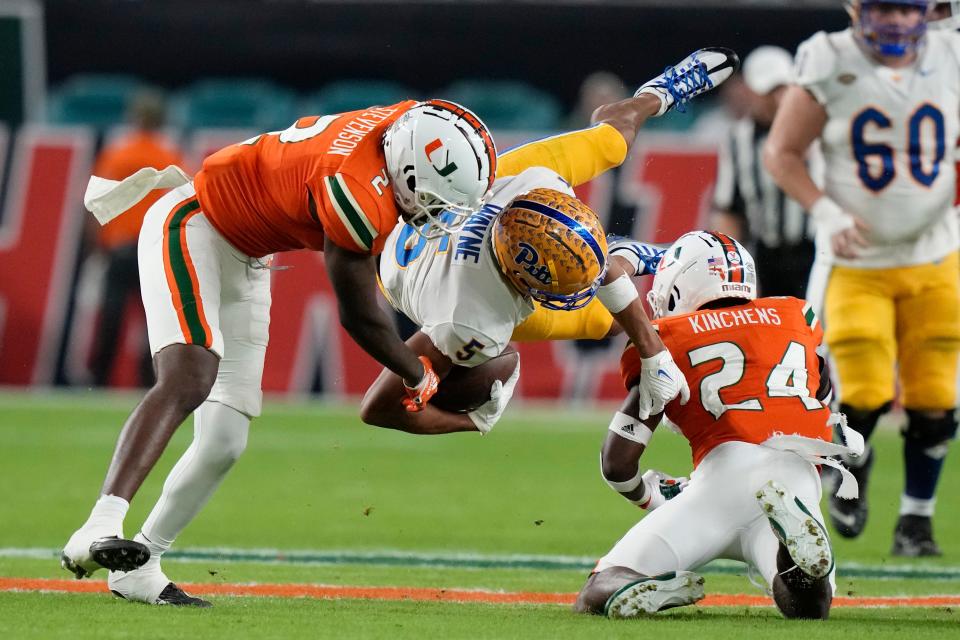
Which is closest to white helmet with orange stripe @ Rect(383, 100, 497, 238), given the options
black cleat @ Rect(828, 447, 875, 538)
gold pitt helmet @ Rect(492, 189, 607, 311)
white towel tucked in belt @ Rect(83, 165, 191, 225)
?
gold pitt helmet @ Rect(492, 189, 607, 311)

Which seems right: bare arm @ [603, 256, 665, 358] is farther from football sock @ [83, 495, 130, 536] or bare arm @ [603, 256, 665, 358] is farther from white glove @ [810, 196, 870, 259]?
white glove @ [810, 196, 870, 259]

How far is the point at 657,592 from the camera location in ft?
14.6

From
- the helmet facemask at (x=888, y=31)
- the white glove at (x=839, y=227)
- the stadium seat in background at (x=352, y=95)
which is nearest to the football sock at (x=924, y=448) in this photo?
the white glove at (x=839, y=227)

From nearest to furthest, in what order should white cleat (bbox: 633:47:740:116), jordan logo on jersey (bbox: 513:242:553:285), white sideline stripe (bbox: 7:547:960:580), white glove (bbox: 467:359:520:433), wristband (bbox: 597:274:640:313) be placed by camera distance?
jordan logo on jersey (bbox: 513:242:553:285), wristband (bbox: 597:274:640:313), white glove (bbox: 467:359:520:433), white cleat (bbox: 633:47:740:116), white sideline stripe (bbox: 7:547:960:580)

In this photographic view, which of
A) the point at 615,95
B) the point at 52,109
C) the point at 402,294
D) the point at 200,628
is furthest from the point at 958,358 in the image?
the point at 52,109

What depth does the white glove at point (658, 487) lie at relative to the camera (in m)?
5.16

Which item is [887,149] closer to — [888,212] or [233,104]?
[888,212]

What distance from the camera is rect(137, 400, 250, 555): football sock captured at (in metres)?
4.80

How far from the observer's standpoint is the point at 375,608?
471cm

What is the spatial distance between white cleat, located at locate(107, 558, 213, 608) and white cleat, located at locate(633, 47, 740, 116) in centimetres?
225

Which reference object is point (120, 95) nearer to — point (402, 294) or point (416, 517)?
point (416, 517)

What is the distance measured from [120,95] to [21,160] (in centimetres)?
97

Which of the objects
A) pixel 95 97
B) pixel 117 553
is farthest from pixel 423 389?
pixel 95 97

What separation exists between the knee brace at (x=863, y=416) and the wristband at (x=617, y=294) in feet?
6.38
